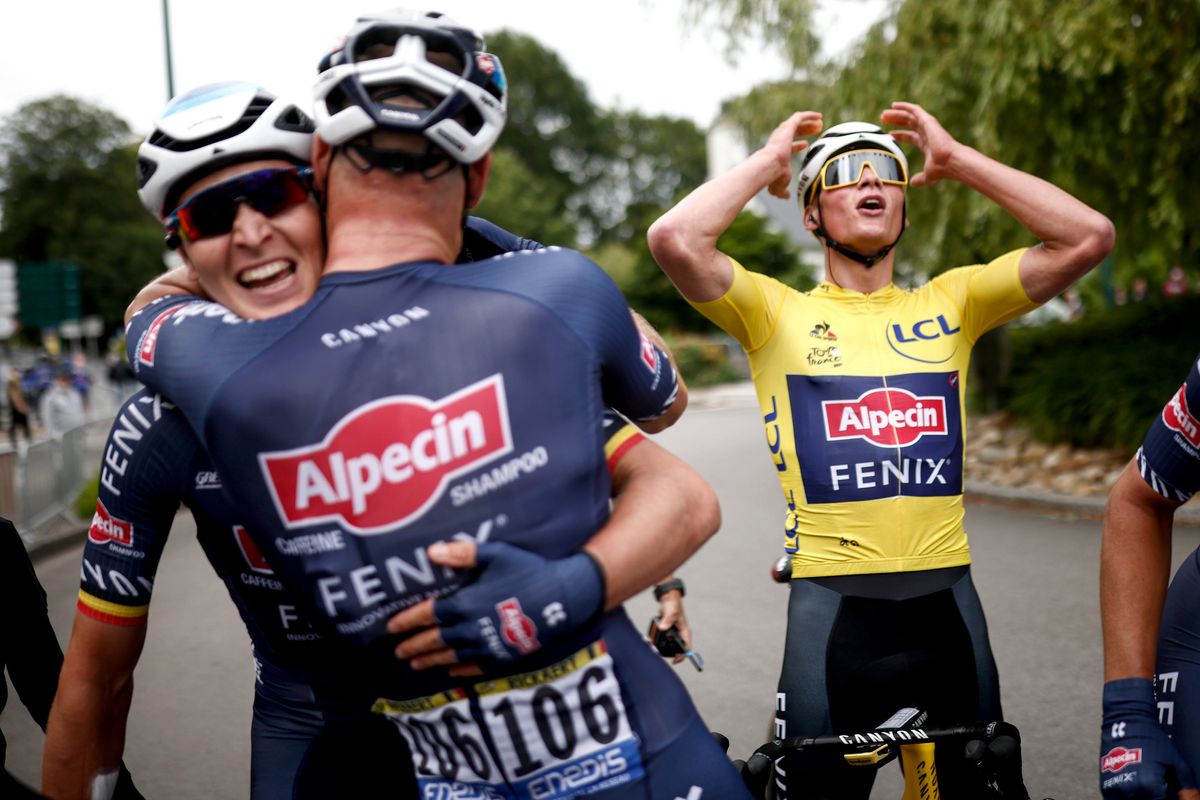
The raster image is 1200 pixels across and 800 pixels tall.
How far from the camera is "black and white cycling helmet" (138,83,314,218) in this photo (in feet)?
6.72

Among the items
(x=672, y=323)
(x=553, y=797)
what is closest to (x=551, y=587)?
(x=553, y=797)

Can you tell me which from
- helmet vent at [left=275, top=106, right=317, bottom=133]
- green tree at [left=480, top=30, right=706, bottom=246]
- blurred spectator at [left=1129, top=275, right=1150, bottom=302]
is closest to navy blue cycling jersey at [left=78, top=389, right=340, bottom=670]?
helmet vent at [left=275, top=106, right=317, bottom=133]

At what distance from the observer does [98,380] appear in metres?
45.1

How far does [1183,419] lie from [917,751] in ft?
4.01

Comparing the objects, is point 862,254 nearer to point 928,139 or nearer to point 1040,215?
point 928,139

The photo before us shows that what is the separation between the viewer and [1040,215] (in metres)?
3.28

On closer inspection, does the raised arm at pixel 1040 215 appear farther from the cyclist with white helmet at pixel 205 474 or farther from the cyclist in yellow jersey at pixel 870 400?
the cyclist with white helmet at pixel 205 474

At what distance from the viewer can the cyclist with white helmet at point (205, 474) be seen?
1.97 m

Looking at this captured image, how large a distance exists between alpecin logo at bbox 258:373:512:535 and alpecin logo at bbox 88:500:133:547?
23.3 inches

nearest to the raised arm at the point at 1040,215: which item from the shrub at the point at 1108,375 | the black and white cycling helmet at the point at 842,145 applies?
the black and white cycling helmet at the point at 842,145

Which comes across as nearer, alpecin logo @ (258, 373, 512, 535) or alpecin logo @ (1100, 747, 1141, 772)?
alpecin logo @ (258, 373, 512, 535)

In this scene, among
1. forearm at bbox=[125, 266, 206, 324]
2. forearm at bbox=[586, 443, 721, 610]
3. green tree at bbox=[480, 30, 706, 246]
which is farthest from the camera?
green tree at bbox=[480, 30, 706, 246]

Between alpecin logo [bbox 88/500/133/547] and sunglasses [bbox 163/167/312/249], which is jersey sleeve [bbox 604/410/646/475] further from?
alpecin logo [bbox 88/500/133/547]

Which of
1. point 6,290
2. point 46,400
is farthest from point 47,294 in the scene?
point 6,290
